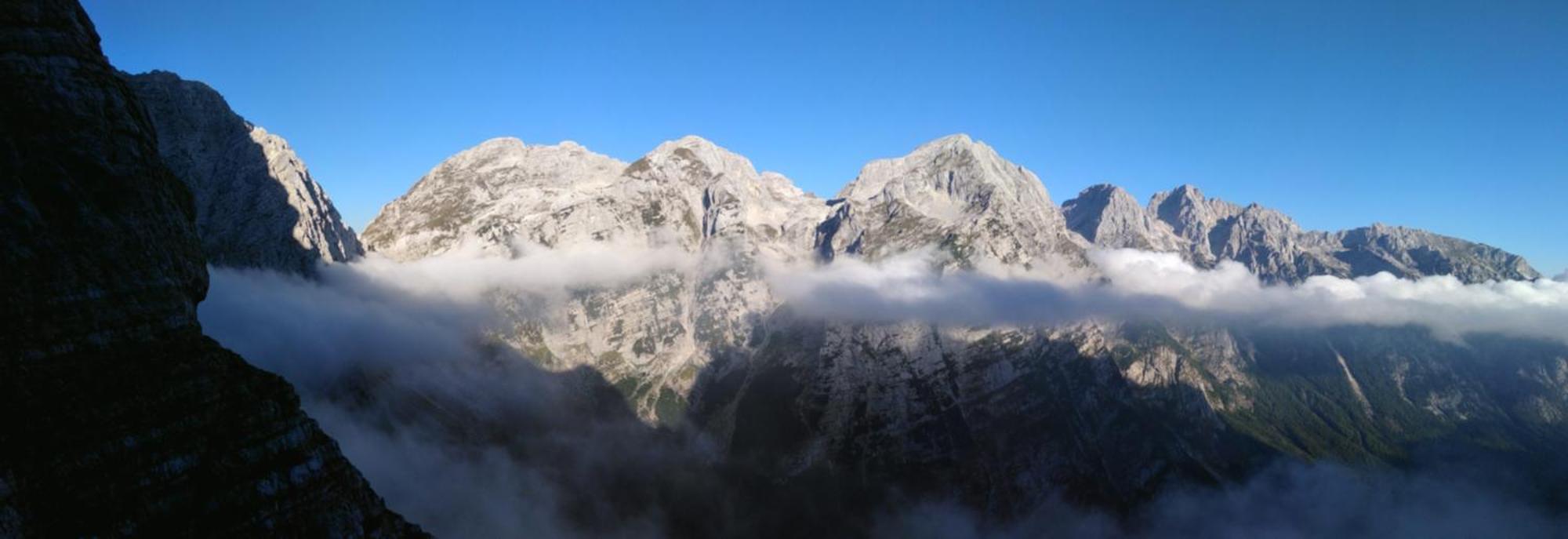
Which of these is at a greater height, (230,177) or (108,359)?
(230,177)

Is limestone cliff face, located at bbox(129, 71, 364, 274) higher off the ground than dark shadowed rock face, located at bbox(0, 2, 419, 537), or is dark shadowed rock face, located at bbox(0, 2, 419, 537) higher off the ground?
limestone cliff face, located at bbox(129, 71, 364, 274)

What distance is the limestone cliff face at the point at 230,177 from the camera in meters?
174

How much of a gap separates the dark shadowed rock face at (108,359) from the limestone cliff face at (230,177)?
161 m

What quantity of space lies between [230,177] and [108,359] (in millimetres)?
185554

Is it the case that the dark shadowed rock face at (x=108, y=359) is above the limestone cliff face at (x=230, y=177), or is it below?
below

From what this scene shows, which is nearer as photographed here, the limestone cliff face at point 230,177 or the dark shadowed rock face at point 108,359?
the dark shadowed rock face at point 108,359

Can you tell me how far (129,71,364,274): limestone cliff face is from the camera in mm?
174375

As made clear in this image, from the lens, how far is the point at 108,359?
41969mm

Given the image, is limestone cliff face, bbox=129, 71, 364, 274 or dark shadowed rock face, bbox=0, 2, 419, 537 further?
limestone cliff face, bbox=129, 71, 364, 274

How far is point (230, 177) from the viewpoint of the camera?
185 m

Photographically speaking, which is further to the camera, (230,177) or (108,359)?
(230,177)

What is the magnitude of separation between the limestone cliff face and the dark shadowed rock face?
16091 centimetres

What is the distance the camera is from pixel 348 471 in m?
52.6

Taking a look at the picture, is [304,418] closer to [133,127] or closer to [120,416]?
[120,416]
